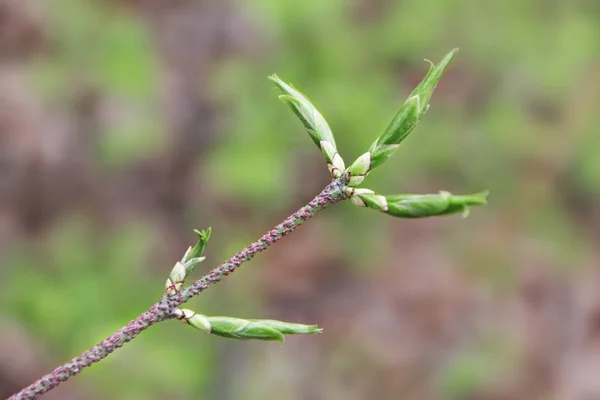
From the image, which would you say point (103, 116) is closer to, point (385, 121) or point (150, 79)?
point (150, 79)

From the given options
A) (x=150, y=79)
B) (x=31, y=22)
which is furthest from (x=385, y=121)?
(x=31, y=22)

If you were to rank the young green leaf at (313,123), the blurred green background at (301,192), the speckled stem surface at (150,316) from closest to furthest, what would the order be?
the speckled stem surface at (150,316)
the young green leaf at (313,123)
the blurred green background at (301,192)

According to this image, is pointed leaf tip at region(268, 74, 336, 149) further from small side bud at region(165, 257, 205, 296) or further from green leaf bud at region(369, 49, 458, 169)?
small side bud at region(165, 257, 205, 296)

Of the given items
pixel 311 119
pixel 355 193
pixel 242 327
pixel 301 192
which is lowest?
pixel 242 327

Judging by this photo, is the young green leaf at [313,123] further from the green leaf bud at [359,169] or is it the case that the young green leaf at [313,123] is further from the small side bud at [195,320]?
the small side bud at [195,320]

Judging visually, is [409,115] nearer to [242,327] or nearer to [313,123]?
[313,123]

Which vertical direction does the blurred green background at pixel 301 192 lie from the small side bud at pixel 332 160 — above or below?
above

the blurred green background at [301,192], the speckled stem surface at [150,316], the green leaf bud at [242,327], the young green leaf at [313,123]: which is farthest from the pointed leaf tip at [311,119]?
the blurred green background at [301,192]

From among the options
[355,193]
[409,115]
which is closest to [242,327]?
[355,193]
